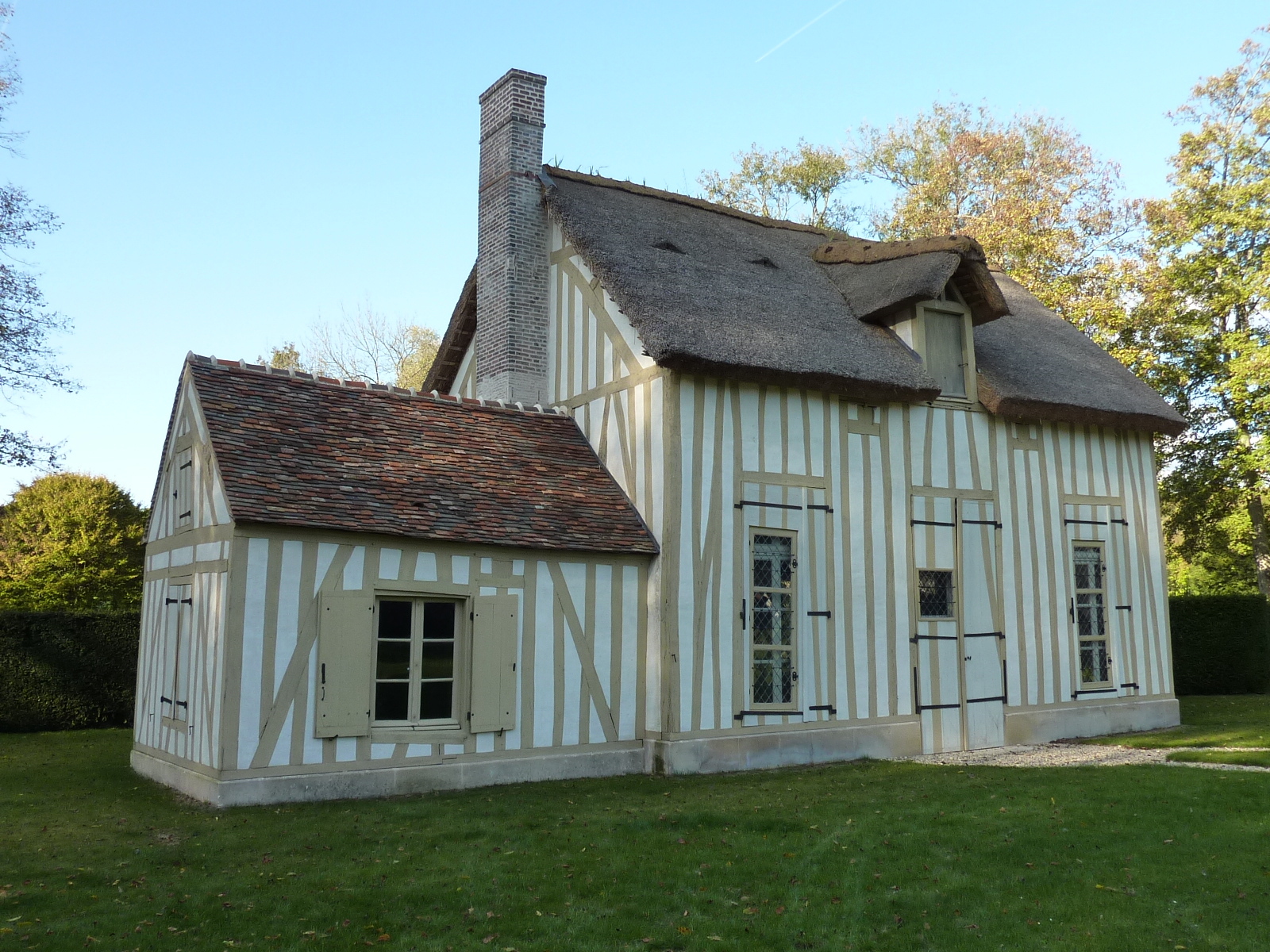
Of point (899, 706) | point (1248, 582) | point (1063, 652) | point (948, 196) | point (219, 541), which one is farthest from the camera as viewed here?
point (1248, 582)

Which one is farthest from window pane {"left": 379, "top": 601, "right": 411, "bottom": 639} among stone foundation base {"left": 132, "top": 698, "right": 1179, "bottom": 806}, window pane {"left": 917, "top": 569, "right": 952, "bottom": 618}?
window pane {"left": 917, "top": 569, "right": 952, "bottom": 618}

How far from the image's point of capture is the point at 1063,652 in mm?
13500

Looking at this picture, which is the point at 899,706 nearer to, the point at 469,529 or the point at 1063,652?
the point at 1063,652

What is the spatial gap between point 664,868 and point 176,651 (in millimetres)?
5876

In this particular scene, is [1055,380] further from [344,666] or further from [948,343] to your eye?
[344,666]

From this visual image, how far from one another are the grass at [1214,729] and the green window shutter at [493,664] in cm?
718

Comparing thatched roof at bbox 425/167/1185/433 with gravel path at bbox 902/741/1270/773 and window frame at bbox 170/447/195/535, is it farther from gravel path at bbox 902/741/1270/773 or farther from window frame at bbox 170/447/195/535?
window frame at bbox 170/447/195/535

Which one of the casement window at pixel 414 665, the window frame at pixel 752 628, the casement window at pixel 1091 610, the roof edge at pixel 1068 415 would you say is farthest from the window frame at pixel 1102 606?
the casement window at pixel 414 665

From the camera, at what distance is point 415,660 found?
9828 millimetres

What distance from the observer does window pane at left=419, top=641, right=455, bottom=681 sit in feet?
32.5

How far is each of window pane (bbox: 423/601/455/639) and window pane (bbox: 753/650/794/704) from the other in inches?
129

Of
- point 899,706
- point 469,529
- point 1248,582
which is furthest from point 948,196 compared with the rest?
point 469,529

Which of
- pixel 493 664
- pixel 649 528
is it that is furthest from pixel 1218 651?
pixel 493 664

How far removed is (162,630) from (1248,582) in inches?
1081
